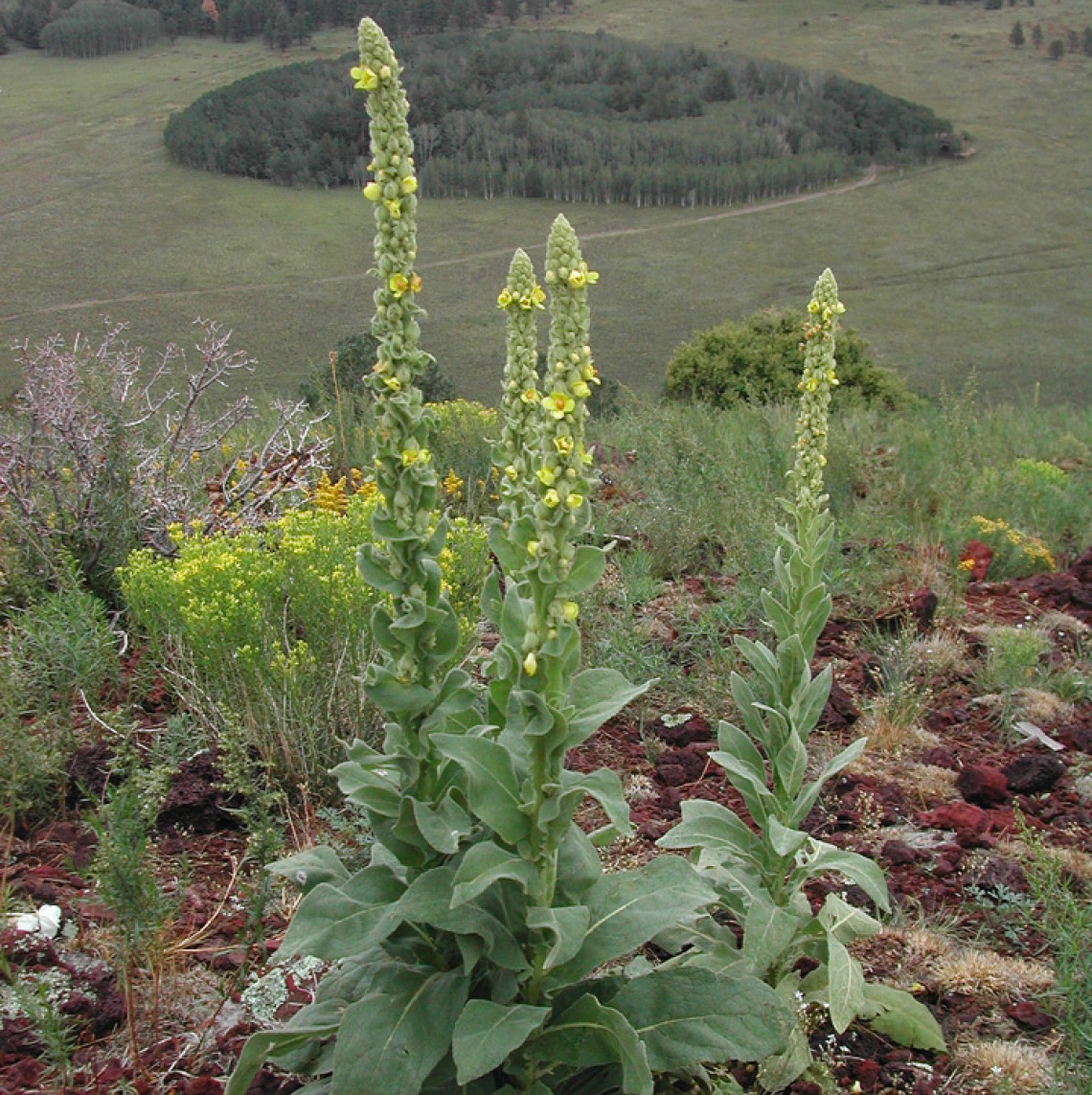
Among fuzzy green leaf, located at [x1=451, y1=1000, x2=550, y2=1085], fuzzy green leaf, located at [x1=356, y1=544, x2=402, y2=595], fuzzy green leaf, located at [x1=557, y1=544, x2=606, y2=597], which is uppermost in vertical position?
fuzzy green leaf, located at [x1=557, y1=544, x2=606, y2=597]

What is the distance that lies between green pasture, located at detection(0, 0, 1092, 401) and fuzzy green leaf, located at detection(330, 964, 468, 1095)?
944 centimetres

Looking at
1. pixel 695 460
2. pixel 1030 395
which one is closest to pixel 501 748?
pixel 695 460

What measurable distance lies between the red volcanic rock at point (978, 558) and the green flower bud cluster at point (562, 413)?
166 inches

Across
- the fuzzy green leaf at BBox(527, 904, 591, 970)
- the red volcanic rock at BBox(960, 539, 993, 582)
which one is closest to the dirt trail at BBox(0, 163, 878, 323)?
the red volcanic rock at BBox(960, 539, 993, 582)

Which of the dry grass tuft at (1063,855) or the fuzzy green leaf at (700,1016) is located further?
the dry grass tuft at (1063,855)

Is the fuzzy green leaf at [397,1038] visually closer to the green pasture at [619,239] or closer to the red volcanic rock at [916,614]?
the red volcanic rock at [916,614]

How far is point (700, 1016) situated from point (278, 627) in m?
2.20

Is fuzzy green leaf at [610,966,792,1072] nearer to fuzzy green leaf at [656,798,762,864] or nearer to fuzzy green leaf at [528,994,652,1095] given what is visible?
fuzzy green leaf at [528,994,652,1095]

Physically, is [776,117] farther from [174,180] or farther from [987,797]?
[987,797]

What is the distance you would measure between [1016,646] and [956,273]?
17.0 m

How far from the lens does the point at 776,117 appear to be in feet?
65.4

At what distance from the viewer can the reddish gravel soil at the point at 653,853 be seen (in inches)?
89.7

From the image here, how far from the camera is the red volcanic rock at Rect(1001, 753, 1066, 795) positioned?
340cm

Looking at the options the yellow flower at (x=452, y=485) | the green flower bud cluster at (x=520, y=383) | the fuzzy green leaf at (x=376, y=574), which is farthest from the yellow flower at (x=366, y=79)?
the yellow flower at (x=452, y=485)
